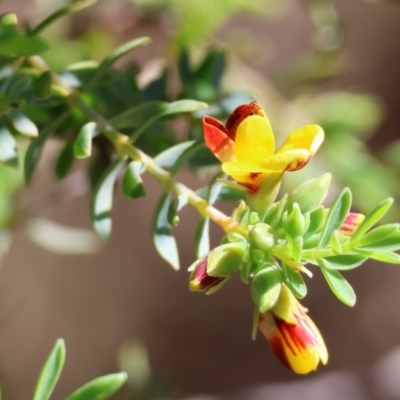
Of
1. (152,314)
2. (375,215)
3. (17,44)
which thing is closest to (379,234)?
(375,215)

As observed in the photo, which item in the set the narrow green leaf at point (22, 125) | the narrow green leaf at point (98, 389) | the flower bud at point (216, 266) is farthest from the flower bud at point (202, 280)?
the narrow green leaf at point (22, 125)

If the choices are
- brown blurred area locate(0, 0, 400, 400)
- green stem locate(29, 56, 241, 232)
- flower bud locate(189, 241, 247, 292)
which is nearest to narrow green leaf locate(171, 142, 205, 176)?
green stem locate(29, 56, 241, 232)

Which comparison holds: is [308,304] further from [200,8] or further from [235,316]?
[200,8]

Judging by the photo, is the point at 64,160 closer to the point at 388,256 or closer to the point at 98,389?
the point at 98,389

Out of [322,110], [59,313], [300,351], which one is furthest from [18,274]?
[300,351]

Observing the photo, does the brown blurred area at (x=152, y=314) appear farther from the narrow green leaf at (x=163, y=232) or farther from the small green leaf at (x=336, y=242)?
the small green leaf at (x=336, y=242)

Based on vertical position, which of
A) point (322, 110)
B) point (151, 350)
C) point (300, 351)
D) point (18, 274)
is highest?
point (300, 351)
